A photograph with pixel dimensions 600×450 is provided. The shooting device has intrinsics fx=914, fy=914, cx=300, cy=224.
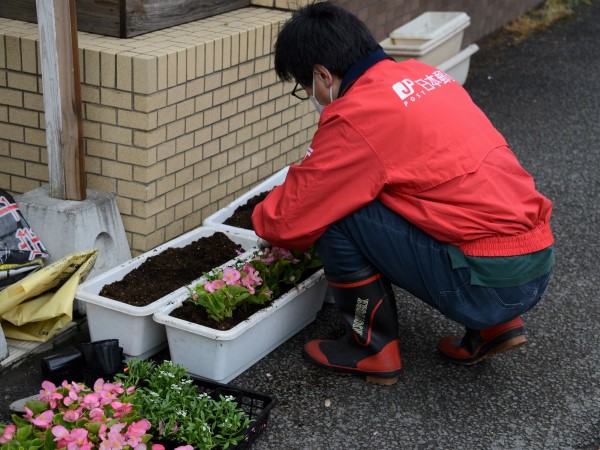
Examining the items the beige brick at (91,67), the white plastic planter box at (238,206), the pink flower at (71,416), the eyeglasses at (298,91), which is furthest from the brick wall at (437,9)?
the pink flower at (71,416)

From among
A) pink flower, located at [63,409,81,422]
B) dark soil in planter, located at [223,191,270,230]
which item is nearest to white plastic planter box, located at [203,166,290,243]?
dark soil in planter, located at [223,191,270,230]

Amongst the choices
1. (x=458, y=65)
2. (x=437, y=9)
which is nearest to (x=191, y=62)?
(x=458, y=65)

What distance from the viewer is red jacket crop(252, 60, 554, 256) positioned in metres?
3.27

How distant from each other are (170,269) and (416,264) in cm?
112

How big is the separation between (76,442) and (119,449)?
0.43 feet

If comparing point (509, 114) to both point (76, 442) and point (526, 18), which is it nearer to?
point (526, 18)

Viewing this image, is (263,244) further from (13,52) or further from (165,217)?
(13,52)

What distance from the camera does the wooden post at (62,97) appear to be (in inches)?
143

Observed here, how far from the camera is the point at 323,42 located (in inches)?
133

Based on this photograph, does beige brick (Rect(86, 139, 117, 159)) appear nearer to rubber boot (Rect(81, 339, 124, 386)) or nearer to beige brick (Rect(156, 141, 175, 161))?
beige brick (Rect(156, 141, 175, 161))

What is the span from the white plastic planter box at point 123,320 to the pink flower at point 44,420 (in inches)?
25.8

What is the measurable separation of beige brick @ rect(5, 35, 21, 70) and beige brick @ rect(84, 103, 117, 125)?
1.26 feet

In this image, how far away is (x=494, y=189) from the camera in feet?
10.9

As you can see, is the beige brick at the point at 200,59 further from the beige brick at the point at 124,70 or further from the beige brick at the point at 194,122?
the beige brick at the point at 124,70
